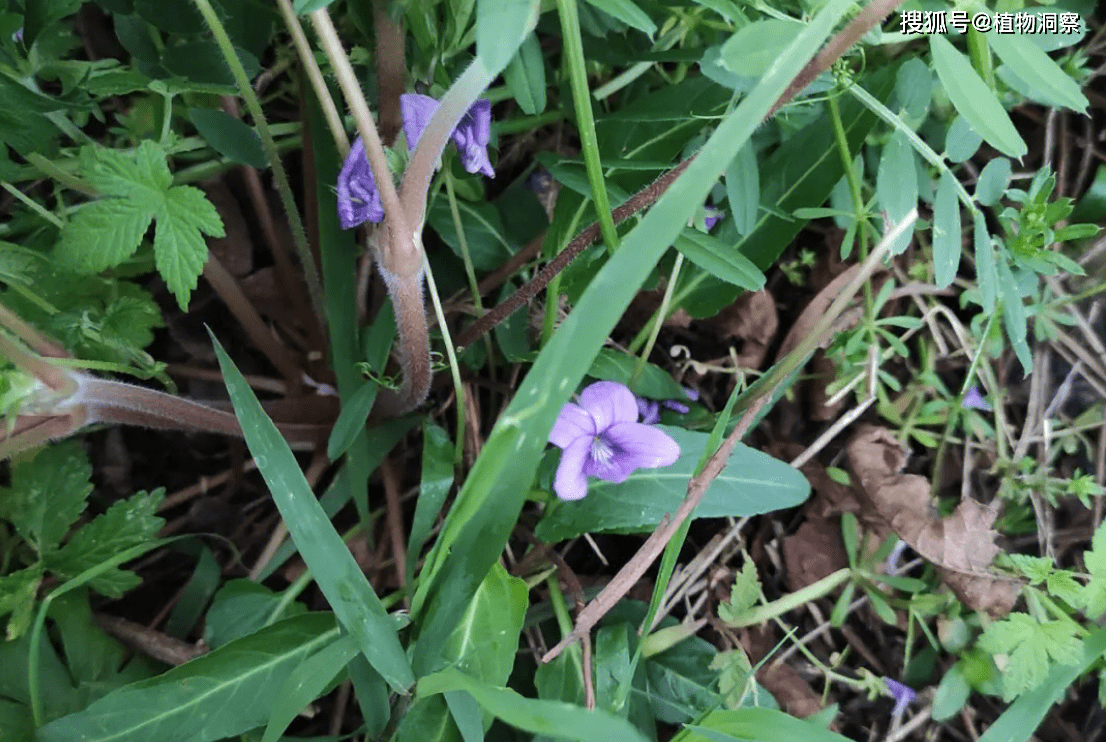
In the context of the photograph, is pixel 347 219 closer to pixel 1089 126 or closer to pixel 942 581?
pixel 942 581

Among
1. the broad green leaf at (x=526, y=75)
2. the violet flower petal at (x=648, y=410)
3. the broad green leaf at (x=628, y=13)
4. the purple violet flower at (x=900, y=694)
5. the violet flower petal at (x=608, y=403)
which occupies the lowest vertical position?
the purple violet flower at (x=900, y=694)

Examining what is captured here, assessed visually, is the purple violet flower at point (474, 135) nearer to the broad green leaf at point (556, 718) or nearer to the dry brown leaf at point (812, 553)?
the broad green leaf at point (556, 718)

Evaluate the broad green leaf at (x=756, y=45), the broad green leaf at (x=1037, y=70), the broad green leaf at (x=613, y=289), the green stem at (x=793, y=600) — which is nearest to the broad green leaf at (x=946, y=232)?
the broad green leaf at (x=1037, y=70)

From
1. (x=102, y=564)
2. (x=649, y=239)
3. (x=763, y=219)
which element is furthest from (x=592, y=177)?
(x=102, y=564)

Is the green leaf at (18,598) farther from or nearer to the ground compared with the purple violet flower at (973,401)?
nearer to the ground

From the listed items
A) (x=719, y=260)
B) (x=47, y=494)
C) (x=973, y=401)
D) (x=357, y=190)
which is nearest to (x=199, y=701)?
(x=47, y=494)

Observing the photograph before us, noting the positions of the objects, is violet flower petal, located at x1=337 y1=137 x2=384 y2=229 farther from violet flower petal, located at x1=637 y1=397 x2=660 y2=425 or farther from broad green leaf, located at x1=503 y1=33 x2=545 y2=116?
violet flower petal, located at x1=637 y1=397 x2=660 y2=425
